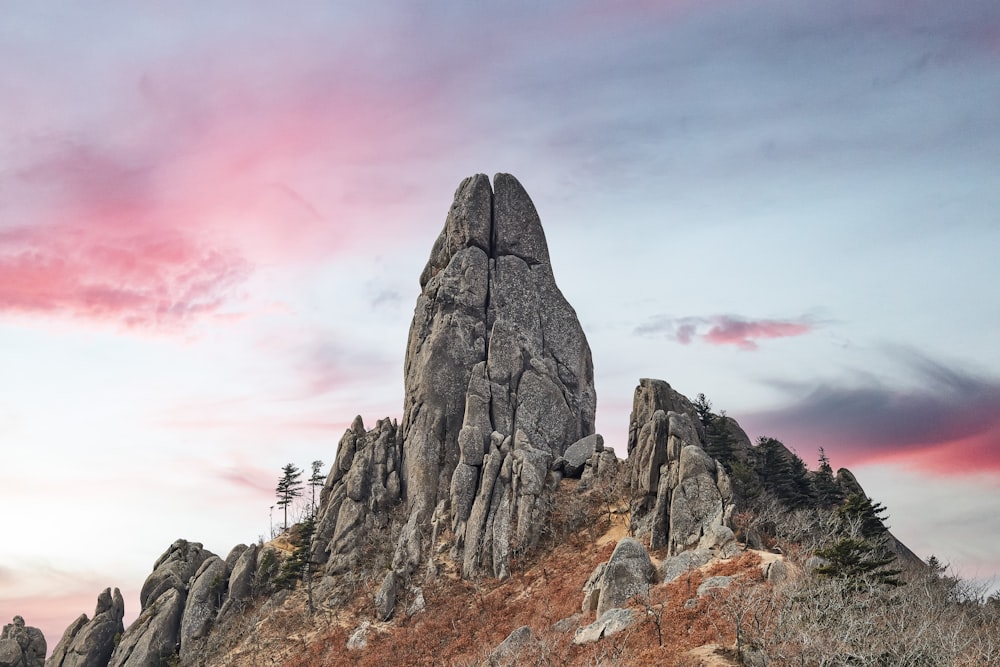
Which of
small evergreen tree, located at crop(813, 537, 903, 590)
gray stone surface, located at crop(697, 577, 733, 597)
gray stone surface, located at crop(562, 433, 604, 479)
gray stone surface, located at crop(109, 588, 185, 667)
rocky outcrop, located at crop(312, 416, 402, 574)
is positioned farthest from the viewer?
gray stone surface, located at crop(109, 588, 185, 667)

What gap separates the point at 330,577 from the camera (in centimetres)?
7381

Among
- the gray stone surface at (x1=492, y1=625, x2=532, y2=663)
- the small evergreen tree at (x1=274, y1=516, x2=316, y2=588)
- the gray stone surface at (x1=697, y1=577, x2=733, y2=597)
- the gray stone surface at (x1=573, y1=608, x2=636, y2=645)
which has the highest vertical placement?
the small evergreen tree at (x1=274, y1=516, x2=316, y2=588)

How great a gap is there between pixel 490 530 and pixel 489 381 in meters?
19.4

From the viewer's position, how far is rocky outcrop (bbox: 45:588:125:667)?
84438 mm

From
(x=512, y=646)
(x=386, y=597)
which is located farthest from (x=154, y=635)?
(x=512, y=646)

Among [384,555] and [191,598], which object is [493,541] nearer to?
[384,555]

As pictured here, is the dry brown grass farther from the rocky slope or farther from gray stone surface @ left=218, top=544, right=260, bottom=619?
gray stone surface @ left=218, top=544, right=260, bottom=619

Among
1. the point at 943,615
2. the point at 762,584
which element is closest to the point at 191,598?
the point at 762,584

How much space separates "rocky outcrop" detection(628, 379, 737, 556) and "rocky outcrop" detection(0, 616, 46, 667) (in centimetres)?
7762

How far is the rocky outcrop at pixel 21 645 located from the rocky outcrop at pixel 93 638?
7910 millimetres

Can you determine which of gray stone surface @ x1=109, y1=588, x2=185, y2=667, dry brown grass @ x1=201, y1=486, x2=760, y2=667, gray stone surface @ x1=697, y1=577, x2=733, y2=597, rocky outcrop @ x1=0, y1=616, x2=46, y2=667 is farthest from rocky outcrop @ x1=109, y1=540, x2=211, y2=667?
gray stone surface @ x1=697, y1=577, x2=733, y2=597

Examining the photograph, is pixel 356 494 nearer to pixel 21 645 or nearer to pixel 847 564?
pixel 21 645

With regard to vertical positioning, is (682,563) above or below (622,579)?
above

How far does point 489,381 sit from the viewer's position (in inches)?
3233
